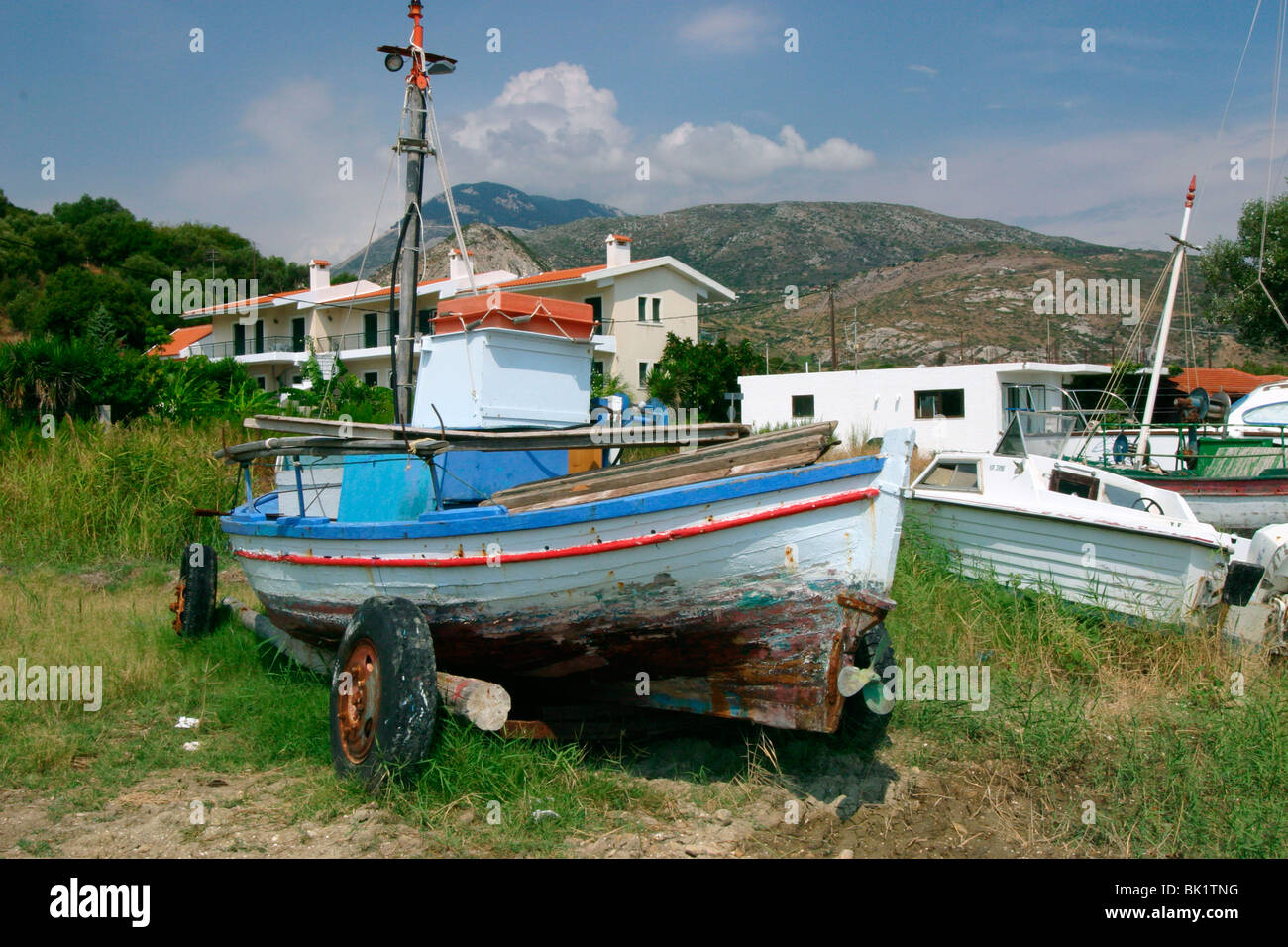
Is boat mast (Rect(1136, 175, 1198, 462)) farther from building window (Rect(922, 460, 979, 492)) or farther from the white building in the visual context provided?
the white building

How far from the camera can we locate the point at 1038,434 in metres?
12.6

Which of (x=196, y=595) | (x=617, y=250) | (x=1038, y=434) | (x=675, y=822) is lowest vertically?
(x=675, y=822)

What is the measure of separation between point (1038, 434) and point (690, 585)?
30.5 ft

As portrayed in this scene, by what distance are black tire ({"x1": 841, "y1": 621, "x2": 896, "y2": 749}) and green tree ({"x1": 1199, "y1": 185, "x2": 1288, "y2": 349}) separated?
28.7 m

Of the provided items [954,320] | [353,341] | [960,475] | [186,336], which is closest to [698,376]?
[353,341]

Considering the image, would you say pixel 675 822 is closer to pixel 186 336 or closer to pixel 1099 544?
pixel 1099 544

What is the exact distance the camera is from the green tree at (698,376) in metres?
31.1

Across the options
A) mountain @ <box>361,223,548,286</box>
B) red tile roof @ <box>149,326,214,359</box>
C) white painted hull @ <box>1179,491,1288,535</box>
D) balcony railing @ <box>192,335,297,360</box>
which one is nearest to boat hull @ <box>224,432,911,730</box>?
white painted hull @ <box>1179,491,1288,535</box>

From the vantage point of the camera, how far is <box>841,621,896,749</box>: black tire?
5742 mm

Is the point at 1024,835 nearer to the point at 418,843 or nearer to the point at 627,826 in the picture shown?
the point at 627,826

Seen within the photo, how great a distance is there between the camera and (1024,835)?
15.8 ft
